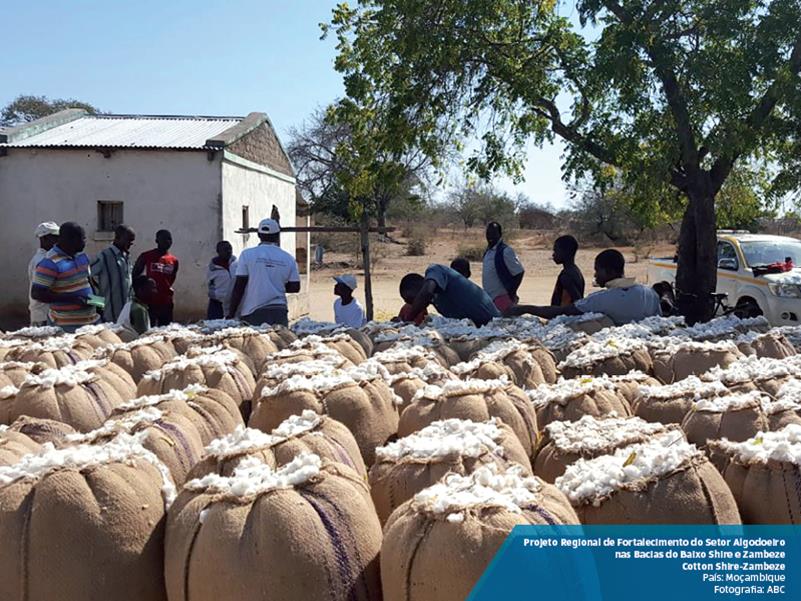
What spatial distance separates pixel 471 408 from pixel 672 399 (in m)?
0.90

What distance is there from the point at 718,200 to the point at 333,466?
40.3 feet

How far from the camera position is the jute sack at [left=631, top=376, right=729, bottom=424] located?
3.39 m

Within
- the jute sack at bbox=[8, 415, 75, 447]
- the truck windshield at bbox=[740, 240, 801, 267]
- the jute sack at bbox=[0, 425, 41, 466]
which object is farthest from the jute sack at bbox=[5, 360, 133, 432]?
the truck windshield at bbox=[740, 240, 801, 267]

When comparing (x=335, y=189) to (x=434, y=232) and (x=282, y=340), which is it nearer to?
(x=434, y=232)

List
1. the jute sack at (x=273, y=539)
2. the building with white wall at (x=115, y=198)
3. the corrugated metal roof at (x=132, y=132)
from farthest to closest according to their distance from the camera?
the corrugated metal roof at (x=132, y=132) → the building with white wall at (x=115, y=198) → the jute sack at (x=273, y=539)

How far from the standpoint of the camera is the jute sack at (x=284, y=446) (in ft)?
7.88

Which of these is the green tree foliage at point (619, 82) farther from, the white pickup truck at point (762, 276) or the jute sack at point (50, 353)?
the jute sack at point (50, 353)

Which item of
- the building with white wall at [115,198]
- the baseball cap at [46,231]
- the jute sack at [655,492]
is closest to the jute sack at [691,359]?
the jute sack at [655,492]

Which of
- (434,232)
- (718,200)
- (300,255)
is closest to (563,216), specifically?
(434,232)

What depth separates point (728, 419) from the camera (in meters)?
3.09

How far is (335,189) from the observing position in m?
34.8

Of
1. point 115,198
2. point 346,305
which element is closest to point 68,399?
point 346,305

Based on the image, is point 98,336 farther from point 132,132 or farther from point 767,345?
point 132,132

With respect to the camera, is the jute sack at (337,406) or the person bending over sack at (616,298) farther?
the person bending over sack at (616,298)
